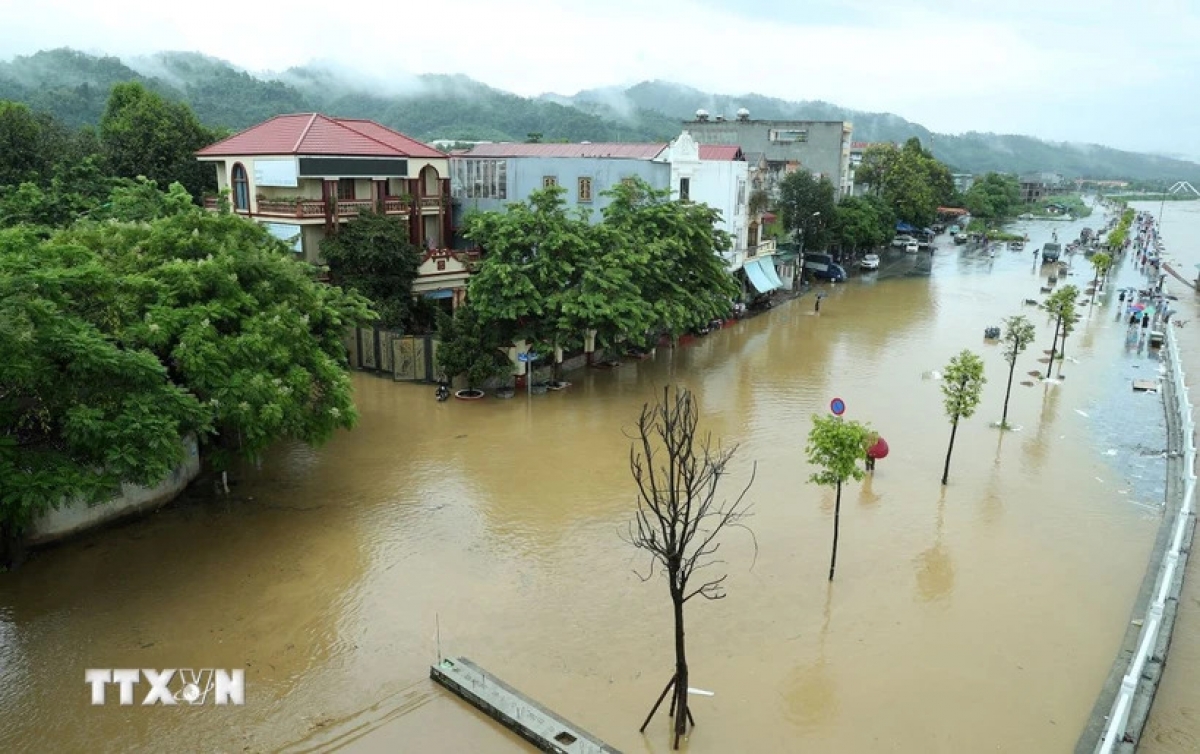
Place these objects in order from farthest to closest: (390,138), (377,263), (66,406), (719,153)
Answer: (719,153)
(390,138)
(377,263)
(66,406)

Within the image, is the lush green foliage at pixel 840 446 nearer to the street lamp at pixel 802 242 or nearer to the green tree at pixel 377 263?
the green tree at pixel 377 263

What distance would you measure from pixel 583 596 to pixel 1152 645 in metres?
7.57

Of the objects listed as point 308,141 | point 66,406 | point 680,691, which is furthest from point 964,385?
point 308,141

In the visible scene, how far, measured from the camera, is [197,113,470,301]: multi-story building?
84.0ft

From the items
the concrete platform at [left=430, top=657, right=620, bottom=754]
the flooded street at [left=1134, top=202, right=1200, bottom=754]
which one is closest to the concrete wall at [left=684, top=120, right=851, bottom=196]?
the flooded street at [left=1134, top=202, right=1200, bottom=754]

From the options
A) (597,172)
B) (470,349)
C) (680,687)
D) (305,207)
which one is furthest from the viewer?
(597,172)

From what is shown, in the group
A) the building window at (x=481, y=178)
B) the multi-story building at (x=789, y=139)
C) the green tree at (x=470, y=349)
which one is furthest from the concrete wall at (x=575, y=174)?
the multi-story building at (x=789, y=139)

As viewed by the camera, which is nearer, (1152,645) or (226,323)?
(1152,645)

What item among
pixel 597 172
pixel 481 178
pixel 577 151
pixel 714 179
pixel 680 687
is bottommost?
pixel 680 687

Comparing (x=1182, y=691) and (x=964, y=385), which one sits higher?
(x=964, y=385)

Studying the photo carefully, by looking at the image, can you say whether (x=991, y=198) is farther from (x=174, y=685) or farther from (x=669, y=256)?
(x=174, y=685)

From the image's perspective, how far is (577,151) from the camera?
108ft

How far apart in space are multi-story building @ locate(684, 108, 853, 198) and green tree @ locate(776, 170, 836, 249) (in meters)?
11.1

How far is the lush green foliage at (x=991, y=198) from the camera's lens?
8425 centimetres
